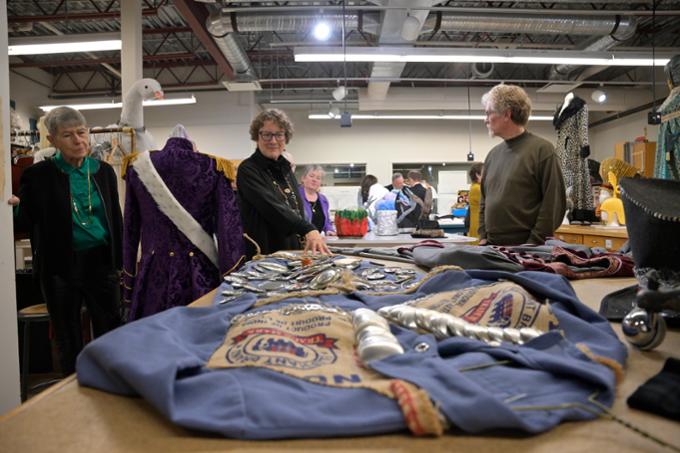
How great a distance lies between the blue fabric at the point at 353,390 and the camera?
1.53 feet

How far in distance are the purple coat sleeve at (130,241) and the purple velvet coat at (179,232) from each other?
2cm

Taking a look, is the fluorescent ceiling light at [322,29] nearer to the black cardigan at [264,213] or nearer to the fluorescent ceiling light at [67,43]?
the fluorescent ceiling light at [67,43]

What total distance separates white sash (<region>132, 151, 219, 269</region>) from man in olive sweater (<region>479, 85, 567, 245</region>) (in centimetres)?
151

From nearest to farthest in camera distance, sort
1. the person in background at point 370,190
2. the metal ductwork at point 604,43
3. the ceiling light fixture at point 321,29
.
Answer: the person in background at point 370,190 → the ceiling light fixture at point 321,29 → the metal ductwork at point 604,43

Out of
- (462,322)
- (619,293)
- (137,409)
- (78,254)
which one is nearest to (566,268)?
(619,293)

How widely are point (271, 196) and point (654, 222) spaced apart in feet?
5.60

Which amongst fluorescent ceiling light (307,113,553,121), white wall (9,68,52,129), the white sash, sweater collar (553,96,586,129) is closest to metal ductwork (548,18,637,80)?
fluorescent ceiling light (307,113,553,121)

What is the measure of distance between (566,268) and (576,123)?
339cm

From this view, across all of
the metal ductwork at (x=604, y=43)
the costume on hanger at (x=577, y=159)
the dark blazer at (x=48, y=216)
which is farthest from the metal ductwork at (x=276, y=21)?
the dark blazer at (x=48, y=216)

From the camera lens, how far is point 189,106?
38.6ft

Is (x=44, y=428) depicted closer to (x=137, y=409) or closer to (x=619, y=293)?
(x=137, y=409)

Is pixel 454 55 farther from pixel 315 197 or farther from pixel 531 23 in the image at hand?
pixel 315 197

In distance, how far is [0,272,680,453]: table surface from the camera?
0.46 metres

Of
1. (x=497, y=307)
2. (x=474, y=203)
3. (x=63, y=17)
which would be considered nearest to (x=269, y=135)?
(x=497, y=307)
